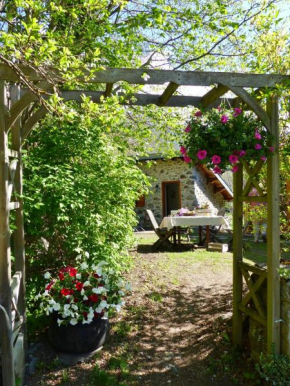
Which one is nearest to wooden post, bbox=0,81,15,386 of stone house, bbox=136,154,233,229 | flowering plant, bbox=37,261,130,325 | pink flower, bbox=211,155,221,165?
flowering plant, bbox=37,261,130,325

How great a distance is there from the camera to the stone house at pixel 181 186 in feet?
45.2

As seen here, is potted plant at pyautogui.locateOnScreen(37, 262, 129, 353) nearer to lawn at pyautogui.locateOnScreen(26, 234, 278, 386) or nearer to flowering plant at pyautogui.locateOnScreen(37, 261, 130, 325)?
flowering plant at pyautogui.locateOnScreen(37, 261, 130, 325)

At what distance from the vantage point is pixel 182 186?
1392 cm

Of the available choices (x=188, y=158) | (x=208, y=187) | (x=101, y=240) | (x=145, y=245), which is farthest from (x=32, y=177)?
(x=208, y=187)

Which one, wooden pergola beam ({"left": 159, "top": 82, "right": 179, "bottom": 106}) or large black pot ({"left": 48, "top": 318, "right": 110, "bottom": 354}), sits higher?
wooden pergola beam ({"left": 159, "top": 82, "right": 179, "bottom": 106})

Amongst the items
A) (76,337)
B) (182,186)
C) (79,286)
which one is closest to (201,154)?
(79,286)

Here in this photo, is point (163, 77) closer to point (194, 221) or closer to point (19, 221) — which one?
point (19, 221)

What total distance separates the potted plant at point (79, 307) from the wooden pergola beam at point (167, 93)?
186 centimetres

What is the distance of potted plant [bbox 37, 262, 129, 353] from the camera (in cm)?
346

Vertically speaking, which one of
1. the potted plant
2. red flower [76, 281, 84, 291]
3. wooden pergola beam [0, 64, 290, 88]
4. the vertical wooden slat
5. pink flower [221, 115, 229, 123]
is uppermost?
wooden pergola beam [0, 64, 290, 88]

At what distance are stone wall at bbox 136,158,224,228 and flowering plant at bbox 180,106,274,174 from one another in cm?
1031

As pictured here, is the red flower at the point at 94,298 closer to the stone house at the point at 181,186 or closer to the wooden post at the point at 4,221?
the wooden post at the point at 4,221

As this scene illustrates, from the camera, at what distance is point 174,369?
3451mm

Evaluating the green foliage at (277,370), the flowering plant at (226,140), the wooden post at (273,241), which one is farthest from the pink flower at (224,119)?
the green foliage at (277,370)
